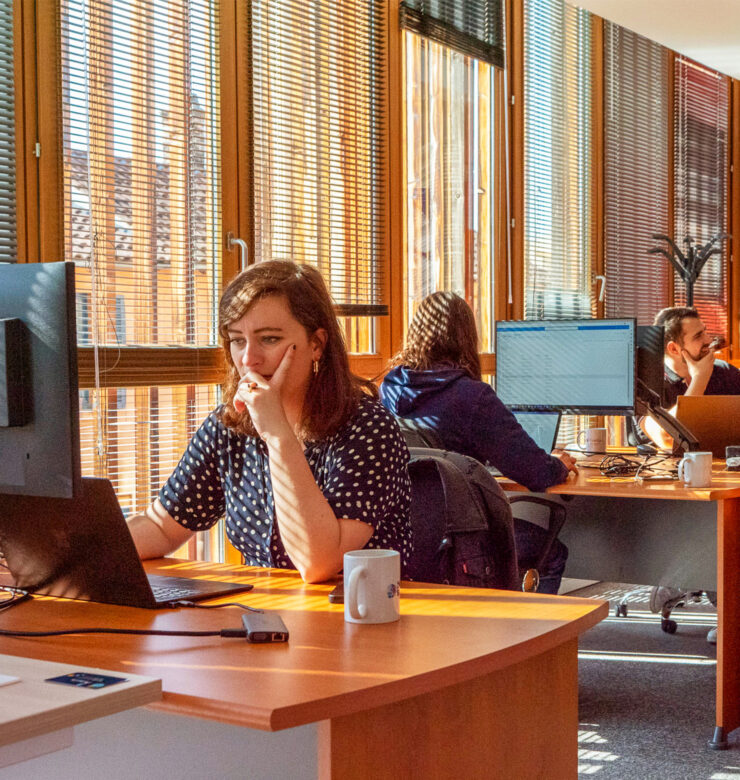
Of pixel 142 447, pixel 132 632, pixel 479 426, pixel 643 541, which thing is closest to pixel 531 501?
pixel 479 426

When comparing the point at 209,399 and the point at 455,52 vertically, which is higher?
the point at 455,52

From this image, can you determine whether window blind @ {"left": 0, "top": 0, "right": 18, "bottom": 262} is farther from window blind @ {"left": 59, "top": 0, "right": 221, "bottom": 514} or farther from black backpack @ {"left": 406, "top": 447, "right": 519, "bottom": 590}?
black backpack @ {"left": 406, "top": 447, "right": 519, "bottom": 590}

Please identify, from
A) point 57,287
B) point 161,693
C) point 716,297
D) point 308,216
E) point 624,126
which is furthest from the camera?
point 716,297

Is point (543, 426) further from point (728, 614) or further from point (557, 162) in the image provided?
point (557, 162)

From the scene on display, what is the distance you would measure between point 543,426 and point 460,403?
0.70m

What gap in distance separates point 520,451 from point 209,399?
39.6 inches

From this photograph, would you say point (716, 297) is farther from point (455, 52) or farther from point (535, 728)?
point (535, 728)

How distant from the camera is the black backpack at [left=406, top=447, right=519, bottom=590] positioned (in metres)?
2.26

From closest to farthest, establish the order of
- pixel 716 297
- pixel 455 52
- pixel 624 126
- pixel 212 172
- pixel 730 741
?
1. pixel 730 741
2. pixel 212 172
3. pixel 455 52
4. pixel 624 126
5. pixel 716 297

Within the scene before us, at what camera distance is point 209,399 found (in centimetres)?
336

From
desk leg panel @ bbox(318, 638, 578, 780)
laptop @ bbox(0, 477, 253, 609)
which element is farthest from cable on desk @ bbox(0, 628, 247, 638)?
desk leg panel @ bbox(318, 638, 578, 780)

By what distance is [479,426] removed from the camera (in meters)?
3.04

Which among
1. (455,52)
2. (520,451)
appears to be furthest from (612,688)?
(455,52)

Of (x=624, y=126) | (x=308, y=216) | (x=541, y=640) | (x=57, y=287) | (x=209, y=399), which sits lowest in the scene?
(x=541, y=640)
